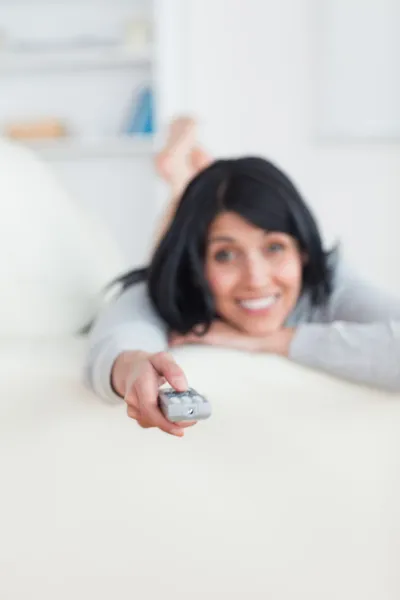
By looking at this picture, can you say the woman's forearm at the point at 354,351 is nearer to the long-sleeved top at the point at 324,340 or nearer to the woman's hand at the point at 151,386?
the long-sleeved top at the point at 324,340

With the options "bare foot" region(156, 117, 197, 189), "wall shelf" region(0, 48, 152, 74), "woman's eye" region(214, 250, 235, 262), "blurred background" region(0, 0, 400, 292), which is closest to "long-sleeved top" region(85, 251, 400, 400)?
"woman's eye" region(214, 250, 235, 262)

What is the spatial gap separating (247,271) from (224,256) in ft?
0.13

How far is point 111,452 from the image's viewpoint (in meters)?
0.69

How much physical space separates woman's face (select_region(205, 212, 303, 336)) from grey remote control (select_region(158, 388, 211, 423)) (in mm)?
333

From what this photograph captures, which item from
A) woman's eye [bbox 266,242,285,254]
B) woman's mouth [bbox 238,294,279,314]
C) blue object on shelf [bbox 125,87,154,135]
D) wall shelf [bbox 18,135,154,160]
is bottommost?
wall shelf [bbox 18,135,154,160]

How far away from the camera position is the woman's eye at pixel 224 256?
0.91 metres

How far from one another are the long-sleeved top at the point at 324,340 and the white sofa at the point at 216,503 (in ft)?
0.11

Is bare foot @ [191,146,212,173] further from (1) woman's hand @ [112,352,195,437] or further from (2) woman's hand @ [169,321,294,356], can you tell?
(1) woman's hand @ [112,352,195,437]

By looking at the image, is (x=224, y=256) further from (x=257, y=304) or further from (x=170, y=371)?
(x=170, y=371)

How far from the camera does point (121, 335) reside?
78 centimetres

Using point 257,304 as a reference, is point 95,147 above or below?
below

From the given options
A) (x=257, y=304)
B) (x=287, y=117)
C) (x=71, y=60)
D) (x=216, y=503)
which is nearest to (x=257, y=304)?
(x=257, y=304)

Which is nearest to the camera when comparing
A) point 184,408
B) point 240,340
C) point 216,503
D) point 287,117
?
point 184,408

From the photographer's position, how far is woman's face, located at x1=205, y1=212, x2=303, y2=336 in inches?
35.0
